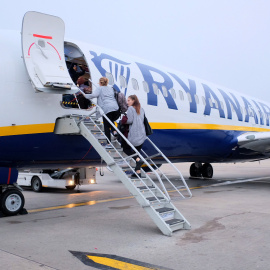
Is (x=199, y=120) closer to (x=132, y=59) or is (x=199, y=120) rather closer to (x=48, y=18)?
(x=132, y=59)

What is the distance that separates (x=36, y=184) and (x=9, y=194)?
7091 millimetres

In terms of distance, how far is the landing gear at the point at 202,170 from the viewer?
18938mm

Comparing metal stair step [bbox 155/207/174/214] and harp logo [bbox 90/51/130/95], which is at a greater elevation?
harp logo [bbox 90/51/130/95]

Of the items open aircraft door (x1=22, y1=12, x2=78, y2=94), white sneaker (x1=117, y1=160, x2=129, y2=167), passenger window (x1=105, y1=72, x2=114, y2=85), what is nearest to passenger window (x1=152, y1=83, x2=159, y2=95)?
passenger window (x1=105, y1=72, x2=114, y2=85)

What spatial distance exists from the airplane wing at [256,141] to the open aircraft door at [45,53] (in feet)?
29.0

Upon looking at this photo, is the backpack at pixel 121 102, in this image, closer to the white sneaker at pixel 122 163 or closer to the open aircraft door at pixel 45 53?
the open aircraft door at pixel 45 53

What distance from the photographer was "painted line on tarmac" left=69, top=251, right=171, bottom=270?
14.0ft

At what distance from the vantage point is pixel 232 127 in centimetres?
1441

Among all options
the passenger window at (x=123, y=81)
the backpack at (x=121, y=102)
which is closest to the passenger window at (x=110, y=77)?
the passenger window at (x=123, y=81)

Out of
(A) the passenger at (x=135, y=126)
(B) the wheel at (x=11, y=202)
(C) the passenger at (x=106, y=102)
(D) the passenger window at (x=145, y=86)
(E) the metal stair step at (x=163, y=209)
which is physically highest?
(D) the passenger window at (x=145, y=86)

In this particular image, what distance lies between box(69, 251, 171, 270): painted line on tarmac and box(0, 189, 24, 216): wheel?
3.24 meters

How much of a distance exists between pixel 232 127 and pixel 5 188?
983cm

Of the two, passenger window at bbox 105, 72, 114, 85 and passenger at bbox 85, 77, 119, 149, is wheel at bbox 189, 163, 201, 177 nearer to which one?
passenger window at bbox 105, 72, 114, 85

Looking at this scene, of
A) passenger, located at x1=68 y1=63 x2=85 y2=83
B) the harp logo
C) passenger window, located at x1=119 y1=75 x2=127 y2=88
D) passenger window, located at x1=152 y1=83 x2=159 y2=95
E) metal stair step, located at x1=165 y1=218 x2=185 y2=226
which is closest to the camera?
metal stair step, located at x1=165 y1=218 x2=185 y2=226
